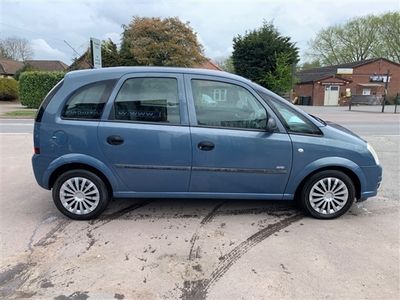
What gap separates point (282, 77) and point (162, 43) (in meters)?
9.69

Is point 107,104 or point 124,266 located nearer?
point 124,266

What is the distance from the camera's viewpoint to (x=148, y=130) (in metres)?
3.65

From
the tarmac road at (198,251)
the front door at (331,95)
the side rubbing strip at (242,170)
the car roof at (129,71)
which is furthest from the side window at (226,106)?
the front door at (331,95)

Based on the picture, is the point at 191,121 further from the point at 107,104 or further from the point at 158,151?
the point at 107,104

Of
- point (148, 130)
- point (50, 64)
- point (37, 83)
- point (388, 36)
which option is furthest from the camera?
point (50, 64)

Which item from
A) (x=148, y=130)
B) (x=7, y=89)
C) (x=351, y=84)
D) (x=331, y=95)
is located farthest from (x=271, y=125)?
(x=351, y=84)

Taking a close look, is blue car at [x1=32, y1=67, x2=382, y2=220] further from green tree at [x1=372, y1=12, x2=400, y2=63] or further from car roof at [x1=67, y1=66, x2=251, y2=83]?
green tree at [x1=372, y1=12, x2=400, y2=63]

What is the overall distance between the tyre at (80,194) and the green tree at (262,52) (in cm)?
2490

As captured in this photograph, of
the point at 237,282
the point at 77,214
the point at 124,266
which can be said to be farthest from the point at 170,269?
the point at 77,214

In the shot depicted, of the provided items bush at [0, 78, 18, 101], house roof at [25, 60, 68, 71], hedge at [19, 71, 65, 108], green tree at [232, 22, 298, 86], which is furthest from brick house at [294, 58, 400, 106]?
house roof at [25, 60, 68, 71]

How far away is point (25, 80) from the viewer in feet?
70.3

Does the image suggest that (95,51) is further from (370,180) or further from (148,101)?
(370,180)

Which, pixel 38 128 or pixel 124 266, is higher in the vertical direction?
pixel 38 128

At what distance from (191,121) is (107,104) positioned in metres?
0.98
